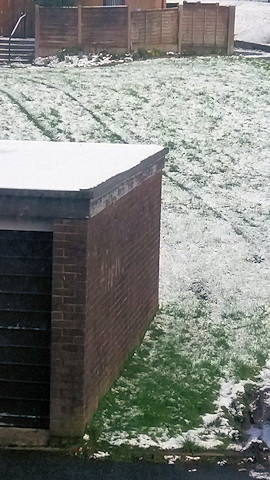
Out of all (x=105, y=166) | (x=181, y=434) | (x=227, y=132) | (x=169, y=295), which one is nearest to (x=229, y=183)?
(x=227, y=132)

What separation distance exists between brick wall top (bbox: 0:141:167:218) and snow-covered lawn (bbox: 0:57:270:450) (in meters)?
2.22

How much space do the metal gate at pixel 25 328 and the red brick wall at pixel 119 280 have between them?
1.44ft

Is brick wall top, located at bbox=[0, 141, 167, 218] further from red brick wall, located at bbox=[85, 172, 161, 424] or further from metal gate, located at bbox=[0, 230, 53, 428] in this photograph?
metal gate, located at bbox=[0, 230, 53, 428]

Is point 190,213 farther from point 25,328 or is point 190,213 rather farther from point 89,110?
point 25,328

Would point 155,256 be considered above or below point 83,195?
below

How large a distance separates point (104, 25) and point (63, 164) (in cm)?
2432

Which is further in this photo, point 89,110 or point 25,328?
point 89,110

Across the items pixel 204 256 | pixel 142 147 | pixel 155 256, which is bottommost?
pixel 204 256

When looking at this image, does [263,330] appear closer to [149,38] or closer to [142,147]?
[142,147]

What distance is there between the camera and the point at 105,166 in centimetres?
1068

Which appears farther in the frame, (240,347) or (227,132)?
(227,132)

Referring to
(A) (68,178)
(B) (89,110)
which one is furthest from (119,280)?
(B) (89,110)

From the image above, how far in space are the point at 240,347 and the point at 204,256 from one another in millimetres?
4642

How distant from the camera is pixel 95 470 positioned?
27.8 feet
